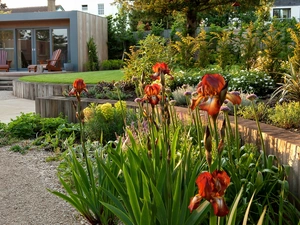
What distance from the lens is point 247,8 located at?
12422 millimetres

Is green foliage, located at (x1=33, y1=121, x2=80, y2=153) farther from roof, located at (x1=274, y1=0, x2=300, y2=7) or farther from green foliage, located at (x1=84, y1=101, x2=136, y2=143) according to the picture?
roof, located at (x1=274, y1=0, x2=300, y2=7)

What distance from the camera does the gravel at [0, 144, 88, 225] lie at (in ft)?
9.15

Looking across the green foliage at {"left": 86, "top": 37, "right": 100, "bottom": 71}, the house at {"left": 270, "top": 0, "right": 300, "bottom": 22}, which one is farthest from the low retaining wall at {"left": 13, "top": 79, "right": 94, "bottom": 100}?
the house at {"left": 270, "top": 0, "right": 300, "bottom": 22}

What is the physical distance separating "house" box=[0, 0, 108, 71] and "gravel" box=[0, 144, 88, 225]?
42.5ft

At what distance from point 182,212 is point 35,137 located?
12.9 ft

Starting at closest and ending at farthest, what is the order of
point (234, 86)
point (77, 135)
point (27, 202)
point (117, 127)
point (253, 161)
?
1. point (253, 161)
2. point (27, 202)
3. point (117, 127)
4. point (77, 135)
5. point (234, 86)

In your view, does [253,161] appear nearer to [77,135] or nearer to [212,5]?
[77,135]

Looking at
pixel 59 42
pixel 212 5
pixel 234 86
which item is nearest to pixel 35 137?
pixel 234 86

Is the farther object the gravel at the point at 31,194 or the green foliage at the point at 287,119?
the green foliage at the point at 287,119

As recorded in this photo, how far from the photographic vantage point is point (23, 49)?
736 inches

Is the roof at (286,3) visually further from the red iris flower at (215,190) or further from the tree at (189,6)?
the red iris flower at (215,190)

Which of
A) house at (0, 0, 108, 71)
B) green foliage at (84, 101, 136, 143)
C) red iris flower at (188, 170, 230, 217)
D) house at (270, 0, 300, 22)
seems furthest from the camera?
house at (270, 0, 300, 22)

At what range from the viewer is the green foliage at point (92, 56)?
17219 millimetres

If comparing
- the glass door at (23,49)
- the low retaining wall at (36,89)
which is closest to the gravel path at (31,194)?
the low retaining wall at (36,89)
